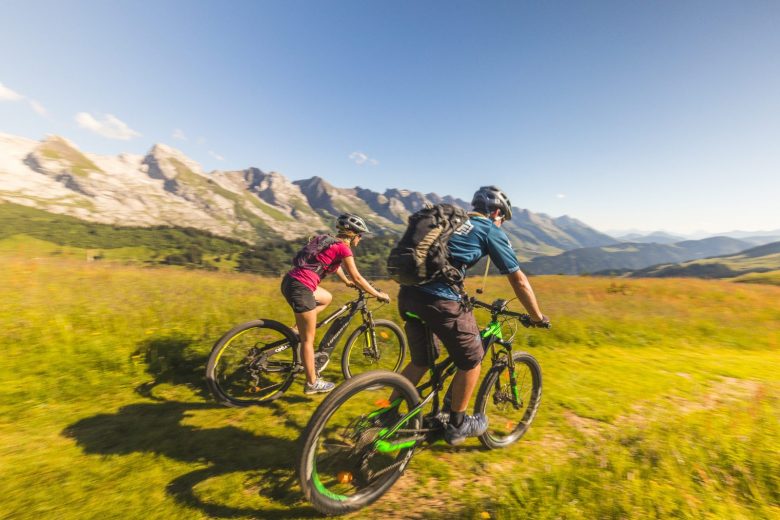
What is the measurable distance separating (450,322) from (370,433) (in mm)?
1587

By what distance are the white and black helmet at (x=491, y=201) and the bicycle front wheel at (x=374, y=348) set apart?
3856 mm

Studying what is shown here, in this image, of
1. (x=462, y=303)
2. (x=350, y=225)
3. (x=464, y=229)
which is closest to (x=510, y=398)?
(x=462, y=303)

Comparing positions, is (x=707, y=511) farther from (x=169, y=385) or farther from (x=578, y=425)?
(x=169, y=385)

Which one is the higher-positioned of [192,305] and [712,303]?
[192,305]

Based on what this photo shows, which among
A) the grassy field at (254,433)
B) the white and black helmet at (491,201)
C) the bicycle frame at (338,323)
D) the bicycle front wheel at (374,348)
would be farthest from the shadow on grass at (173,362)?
the white and black helmet at (491,201)

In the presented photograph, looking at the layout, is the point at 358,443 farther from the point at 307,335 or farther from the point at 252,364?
the point at 252,364

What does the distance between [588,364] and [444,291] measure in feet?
24.0

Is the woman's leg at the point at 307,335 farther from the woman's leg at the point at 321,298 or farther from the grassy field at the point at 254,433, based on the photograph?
the grassy field at the point at 254,433

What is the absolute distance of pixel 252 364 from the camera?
605 centimetres

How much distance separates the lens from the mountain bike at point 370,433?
136 inches

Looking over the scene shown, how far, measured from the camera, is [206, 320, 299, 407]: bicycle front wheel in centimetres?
590

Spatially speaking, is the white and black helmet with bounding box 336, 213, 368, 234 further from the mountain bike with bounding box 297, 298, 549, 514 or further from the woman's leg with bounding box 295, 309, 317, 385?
the mountain bike with bounding box 297, 298, 549, 514

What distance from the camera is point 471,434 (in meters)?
4.50

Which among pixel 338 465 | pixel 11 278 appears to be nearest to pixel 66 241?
pixel 11 278
